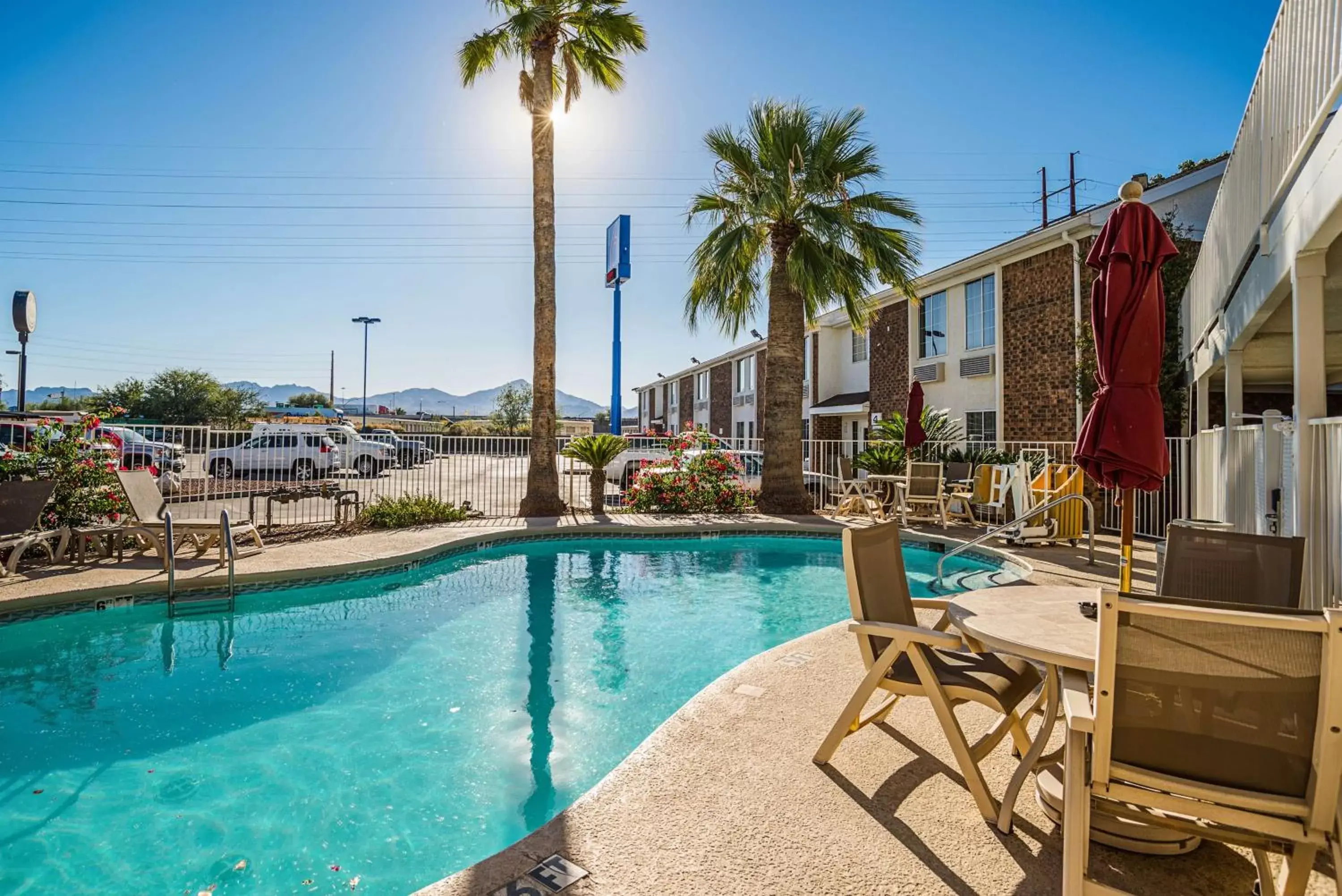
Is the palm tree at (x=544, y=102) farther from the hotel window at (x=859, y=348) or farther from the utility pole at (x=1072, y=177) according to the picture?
the utility pole at (x=1072, y=177)

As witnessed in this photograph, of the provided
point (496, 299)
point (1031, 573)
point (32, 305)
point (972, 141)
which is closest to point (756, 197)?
point (972, 141)

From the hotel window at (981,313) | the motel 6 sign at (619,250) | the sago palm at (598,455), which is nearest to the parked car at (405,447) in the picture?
the sago palm at (598,455)

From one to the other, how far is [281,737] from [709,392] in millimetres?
29456

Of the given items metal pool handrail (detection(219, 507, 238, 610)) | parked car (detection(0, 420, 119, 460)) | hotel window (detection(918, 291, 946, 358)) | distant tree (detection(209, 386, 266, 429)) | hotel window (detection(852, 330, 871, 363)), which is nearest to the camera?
metal pool handrail (detection(219, 507, 238, 610))

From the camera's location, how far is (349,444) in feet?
57.8

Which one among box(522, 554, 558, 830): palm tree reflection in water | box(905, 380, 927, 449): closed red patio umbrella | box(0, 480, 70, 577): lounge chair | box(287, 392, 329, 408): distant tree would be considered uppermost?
box(287, 392, 329, 408): distant tree

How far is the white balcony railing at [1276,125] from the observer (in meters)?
3.08

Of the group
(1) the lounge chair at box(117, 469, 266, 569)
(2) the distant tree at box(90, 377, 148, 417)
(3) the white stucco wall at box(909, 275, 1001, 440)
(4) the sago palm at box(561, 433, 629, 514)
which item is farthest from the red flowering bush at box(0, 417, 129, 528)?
(2) the distant tree at box(90, 377, 148, 417)

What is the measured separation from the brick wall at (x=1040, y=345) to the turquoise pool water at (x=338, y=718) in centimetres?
704

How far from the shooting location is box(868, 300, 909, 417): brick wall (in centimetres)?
1706

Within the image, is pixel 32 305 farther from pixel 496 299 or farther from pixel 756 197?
pixel 496 299

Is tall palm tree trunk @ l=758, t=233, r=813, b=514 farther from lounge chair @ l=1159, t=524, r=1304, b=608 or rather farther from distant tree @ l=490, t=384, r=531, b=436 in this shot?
distant tree @ l=490, t=384, r=531, b=436

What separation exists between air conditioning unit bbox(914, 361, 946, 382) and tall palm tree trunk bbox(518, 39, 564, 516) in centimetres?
866

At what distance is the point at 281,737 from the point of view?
3.90m
